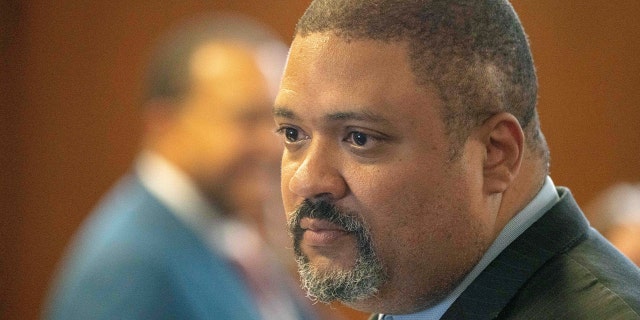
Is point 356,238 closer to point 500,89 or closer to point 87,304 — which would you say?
point 500,89

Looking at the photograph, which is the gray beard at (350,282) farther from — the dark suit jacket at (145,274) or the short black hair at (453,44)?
the dark suit jacket at (145,274)

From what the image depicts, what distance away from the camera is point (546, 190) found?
129 centimetres

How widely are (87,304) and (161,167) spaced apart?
15.6 inches

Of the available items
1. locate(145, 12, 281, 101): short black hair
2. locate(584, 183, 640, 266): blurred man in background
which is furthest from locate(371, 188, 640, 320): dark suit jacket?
locate(584, 183, 640, 266): blurred man in background

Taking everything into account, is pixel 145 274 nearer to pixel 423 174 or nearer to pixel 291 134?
pixel 291 134

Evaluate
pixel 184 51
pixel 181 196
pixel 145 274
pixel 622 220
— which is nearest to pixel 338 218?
pixel 145 274

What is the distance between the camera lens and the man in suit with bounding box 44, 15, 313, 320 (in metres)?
2.05

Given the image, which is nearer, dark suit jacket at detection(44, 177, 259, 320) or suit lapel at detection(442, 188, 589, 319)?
suit lapel at detection(442, 188, 589, 319)

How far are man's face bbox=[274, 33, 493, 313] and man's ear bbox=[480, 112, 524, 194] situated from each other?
2 cm

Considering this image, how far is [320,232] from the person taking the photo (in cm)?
123

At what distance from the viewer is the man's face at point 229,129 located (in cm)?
227

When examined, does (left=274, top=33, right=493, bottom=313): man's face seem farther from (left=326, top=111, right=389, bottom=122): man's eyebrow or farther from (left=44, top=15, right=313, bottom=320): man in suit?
(left=44, top=15, right=313, bottom=320): man in suit

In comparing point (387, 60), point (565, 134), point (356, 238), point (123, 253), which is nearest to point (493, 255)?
point (356, 238)

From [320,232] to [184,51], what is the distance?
1.29 meters
